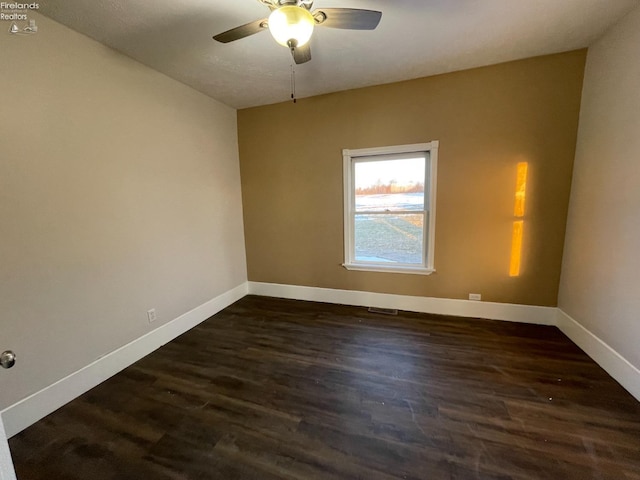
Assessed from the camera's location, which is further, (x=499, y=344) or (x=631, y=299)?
(x=499, y=344)

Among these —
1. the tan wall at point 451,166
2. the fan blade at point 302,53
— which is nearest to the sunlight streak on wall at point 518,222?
the tan wall at point 451,166

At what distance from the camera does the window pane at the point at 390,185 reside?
304cm

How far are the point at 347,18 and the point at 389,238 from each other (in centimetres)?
224

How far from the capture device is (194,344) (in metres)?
2.59

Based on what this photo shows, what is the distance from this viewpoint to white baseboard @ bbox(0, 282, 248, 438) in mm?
1639

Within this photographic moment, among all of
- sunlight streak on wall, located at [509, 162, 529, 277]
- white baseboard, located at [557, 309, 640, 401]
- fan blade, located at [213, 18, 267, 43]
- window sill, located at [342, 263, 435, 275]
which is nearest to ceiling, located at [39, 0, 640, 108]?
fan blade, located at [213, 18, 267, 43]

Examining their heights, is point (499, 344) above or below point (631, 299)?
below

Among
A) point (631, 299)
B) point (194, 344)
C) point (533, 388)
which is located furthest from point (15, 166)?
point (631, 299)

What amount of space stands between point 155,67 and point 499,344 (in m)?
4.04

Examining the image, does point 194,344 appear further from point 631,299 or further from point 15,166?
point 631,299

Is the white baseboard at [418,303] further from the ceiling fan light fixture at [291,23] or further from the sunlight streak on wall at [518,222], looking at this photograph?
the ceiling fan light fixture at [291,23]

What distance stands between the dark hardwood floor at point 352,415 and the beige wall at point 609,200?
427 millimetres

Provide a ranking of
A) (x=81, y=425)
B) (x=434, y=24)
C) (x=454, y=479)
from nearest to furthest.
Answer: (x=454, y=479) < (x=81, y=425) < (x=434, y=24)

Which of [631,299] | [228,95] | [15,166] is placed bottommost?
[631,299]
